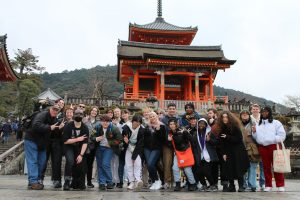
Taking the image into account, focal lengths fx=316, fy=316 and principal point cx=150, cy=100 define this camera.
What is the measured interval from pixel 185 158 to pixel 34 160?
10.0 feet

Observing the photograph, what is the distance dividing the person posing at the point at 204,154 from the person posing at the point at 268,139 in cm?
97

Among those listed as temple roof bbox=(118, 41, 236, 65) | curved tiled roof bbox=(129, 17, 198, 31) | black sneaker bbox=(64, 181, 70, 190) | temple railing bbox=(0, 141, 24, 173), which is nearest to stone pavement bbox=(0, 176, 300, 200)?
black sneaker bbox=(64, 181, 70, 190)

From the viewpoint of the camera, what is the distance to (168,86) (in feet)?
95.6

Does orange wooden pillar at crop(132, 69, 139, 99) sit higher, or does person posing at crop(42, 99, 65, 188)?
orange wooden pillar at crop(132, 69, 139, 99)

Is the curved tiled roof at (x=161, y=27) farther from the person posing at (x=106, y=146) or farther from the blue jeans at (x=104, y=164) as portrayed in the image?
the blue jeans at (x=104, y=164)

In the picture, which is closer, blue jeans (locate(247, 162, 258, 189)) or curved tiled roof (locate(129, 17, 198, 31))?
blue jeans (locate(247, 162, 258, 189))

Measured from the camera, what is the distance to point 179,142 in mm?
6621

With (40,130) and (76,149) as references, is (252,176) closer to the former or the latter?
(76,149)

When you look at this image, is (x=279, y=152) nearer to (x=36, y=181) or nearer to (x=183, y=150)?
(x=183, y=150)

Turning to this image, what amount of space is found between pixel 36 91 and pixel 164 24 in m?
18.0

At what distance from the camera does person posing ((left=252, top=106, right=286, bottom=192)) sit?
658 centimetres

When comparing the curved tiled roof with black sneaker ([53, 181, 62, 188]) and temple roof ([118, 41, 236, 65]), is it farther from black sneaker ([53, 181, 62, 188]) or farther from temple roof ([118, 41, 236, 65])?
black sneaker ([53, 181, 62, 188])

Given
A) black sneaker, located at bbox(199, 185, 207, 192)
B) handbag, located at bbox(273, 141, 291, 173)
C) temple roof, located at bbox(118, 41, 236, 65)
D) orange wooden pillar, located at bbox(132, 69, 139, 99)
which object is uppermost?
temple roof, located at bbox(118, 41, 236, 65)

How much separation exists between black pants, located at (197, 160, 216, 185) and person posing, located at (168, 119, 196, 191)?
0.20 m
